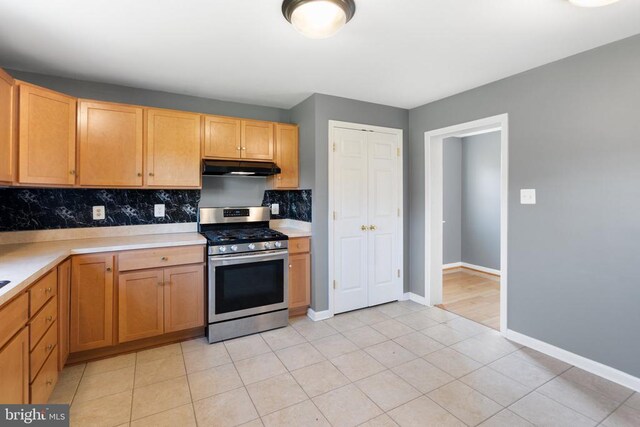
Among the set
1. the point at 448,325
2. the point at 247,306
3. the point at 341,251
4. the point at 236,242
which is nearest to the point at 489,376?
the point at 448,325

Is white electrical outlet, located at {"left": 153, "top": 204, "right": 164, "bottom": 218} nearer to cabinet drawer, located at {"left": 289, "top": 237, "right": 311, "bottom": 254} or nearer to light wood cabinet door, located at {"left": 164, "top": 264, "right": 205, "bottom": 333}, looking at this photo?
light wood cabinet door, located at {"left": 164, "top": 264, "right": 205, "bottom": 333}

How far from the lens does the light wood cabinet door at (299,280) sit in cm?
321

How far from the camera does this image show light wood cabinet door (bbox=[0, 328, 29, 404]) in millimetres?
1301

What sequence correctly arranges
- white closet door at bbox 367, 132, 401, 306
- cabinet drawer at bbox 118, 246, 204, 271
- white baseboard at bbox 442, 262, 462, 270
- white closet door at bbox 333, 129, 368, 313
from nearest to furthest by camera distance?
cabinet drawer at bbox 118, 246, 204, 271 < white closet door at bbox 333, 129, 368, 313 < white closet door at bbox 367, 132, 401, 306 < white baseboard at bbox 442, 262, 462, 270

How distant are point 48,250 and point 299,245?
6.64 feet

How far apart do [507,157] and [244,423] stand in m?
2.90

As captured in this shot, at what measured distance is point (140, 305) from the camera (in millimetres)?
2545

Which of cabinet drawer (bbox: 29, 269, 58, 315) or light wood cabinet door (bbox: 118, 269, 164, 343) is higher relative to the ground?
cabinet drawer (bbox: 29, 269, 58, 315)

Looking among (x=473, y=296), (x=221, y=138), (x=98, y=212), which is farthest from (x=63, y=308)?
(x=473, y=296)

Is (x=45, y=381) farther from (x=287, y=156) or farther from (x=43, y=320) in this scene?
(x=287, y=156)

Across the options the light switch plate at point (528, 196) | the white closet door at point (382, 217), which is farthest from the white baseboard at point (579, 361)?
the white closet door at point (382, 217)

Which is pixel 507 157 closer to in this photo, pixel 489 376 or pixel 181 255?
pixel 489 376

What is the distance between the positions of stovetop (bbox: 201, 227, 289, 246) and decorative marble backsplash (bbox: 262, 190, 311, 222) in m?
0.47

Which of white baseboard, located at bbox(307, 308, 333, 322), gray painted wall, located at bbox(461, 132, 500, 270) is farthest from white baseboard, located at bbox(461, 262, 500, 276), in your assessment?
white baseboard, located at bbox(307, 308, 333, 322)
